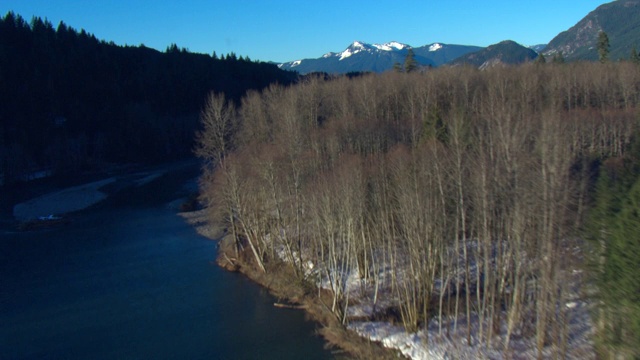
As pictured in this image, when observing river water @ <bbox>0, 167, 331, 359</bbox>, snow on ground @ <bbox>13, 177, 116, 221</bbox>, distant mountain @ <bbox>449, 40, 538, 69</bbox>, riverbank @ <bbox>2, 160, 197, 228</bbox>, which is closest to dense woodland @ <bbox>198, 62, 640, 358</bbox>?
river water @ <bbox>0, 167, 331, 359</bbox>

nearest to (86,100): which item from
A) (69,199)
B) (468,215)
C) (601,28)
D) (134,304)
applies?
(69,199)

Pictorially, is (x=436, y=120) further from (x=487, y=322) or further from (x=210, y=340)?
(x=210, y=340)

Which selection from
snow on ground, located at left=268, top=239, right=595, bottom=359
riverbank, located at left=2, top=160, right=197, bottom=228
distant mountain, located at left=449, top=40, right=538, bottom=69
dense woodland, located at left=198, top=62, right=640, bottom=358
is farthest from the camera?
distant mountain, located at left=449, top=40, right=538, bottom=69

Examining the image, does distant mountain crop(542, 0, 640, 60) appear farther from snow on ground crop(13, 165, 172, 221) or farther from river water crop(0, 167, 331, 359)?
river water crop(0, 167, 331, 359)

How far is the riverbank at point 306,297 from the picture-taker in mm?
14562

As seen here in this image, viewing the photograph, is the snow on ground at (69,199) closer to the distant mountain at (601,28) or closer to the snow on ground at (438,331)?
the snow on ground at (438,331)

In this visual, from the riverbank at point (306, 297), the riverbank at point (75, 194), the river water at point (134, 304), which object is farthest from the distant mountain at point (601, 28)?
the river water at point (134, 304)

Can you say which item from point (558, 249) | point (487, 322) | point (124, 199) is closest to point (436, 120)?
point (487, 322)

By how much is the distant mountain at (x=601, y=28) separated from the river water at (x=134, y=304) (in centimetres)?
8435

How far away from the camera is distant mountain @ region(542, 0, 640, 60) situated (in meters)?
94.5

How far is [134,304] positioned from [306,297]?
5.83 m

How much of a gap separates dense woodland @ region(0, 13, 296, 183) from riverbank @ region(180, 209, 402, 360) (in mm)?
29849

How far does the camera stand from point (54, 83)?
6044 cm

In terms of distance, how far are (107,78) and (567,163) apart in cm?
6635
